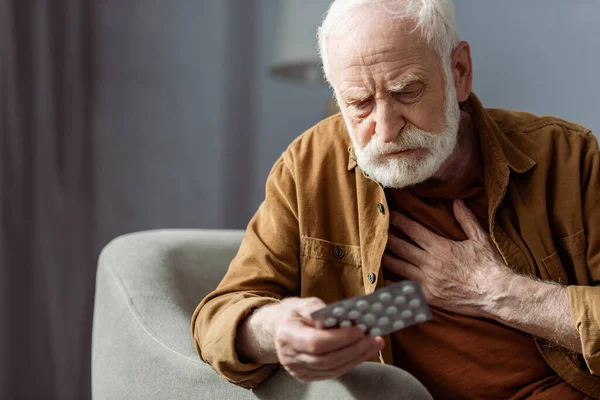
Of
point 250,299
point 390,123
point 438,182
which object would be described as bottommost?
point 250,299

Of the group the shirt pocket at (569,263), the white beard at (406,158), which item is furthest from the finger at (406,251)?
the shirt pocket at (569,263)

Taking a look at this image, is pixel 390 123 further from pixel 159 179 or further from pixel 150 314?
pixel 159 179

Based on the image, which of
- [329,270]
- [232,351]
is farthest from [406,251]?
[232,351]

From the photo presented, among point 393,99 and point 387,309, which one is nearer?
point 387,309

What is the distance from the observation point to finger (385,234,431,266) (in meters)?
1.34

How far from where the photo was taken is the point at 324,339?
35.9 inches

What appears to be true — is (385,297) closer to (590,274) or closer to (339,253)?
(339,253)

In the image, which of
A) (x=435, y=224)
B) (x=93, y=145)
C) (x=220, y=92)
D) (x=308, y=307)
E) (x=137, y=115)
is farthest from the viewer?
(x=220, y=92)

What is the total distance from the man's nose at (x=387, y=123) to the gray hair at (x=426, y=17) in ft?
0.42

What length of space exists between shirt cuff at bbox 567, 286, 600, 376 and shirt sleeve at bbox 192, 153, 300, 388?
456 millimetres

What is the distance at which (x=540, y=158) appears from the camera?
1.40 metres

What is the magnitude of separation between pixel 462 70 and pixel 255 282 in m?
0.54

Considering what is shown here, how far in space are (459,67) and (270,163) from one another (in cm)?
184

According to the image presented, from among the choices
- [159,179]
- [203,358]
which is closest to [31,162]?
[159,179]
